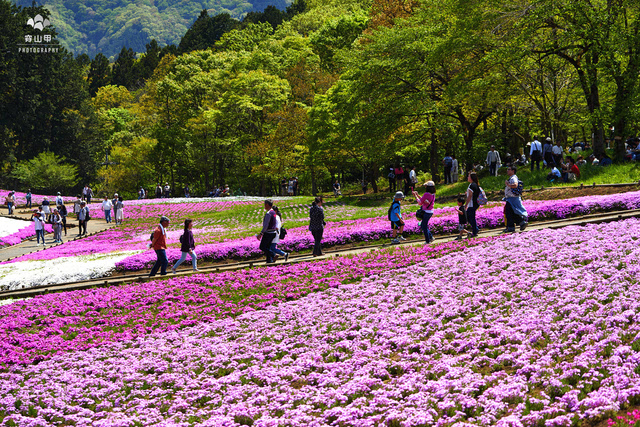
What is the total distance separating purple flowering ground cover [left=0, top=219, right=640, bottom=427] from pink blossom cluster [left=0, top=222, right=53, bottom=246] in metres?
25.4

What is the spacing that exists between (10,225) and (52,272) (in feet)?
78.9

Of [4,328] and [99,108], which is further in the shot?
[99,108]

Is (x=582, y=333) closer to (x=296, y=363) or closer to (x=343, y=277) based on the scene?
(x=296, y=363)

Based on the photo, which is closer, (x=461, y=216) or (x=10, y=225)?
(x=461, y=216)

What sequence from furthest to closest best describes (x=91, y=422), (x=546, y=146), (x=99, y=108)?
(x=99, y=108), (x=546, y=146), (x=91, y=422)

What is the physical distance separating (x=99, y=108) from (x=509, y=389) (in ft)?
366

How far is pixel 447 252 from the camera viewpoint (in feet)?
52.4

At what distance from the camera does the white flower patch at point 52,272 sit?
727 inches

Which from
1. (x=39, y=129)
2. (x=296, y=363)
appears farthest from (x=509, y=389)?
(x=39, y=129)
